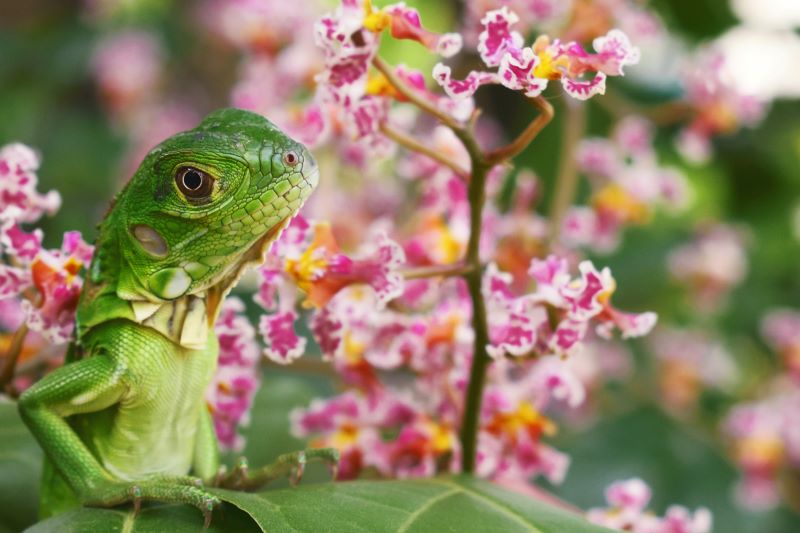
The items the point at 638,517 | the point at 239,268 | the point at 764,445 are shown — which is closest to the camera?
the point at 239,268

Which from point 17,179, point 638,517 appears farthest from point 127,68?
point 638,517

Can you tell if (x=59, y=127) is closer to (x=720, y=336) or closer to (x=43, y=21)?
(x=43, y=21)

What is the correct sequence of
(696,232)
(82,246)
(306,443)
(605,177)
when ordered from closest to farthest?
(82,246)
(306,443)
(605,177)
(696,232)

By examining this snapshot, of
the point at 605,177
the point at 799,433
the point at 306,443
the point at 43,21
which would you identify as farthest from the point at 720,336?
the point at 43,21

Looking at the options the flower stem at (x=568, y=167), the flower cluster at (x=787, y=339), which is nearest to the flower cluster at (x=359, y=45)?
the flower stem at (x=568, y=167)

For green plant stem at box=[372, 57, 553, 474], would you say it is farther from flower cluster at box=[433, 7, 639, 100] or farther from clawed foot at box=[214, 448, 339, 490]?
clawed foot at box=[214, 448, 339, 490]

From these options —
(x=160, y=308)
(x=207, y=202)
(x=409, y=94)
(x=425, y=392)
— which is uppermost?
(x=409, y=94)

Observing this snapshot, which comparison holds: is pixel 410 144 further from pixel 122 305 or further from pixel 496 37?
pixel 122 305
